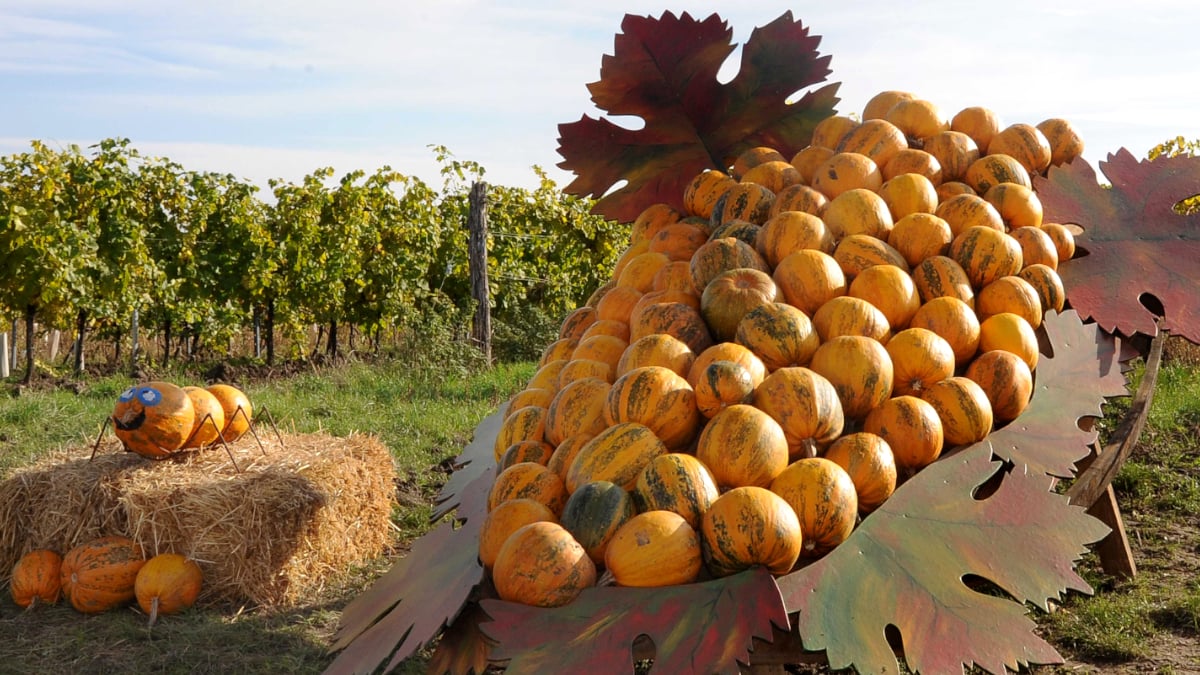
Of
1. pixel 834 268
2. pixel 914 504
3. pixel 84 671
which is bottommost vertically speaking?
pixel 84 671

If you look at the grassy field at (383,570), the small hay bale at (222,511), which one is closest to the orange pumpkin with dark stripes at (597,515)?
the grassy field at (383,570)

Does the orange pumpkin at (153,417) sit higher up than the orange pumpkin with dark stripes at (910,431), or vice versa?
the orange pumpkin with dark stripes at (910,431)

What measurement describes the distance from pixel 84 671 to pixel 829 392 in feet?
9.98

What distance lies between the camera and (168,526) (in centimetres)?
441

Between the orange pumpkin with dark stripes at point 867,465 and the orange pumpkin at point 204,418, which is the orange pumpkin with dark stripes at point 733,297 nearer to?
the orange pumpkin with dark stripes at point 867,465

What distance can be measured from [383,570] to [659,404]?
3041 mm

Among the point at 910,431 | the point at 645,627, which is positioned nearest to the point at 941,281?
the point at 910,431

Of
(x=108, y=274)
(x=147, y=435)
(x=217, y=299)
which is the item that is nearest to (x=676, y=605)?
(x=147, y=435)

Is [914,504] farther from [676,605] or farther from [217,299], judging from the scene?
[217,299]

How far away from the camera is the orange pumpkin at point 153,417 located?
458 centimetres

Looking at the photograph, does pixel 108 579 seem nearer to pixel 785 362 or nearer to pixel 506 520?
pixel 506 520

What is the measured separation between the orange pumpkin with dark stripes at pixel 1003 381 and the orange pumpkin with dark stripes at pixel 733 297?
1.77 feet

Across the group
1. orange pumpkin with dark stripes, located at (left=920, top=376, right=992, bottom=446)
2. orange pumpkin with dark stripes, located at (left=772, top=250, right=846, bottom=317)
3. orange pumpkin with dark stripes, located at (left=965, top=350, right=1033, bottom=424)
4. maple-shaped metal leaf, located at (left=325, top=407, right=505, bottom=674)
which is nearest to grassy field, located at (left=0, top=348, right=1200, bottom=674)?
maple-shaped metal leaf, located at (left=325, top=407, right=505, bottom=674)

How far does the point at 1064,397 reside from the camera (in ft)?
8.40
